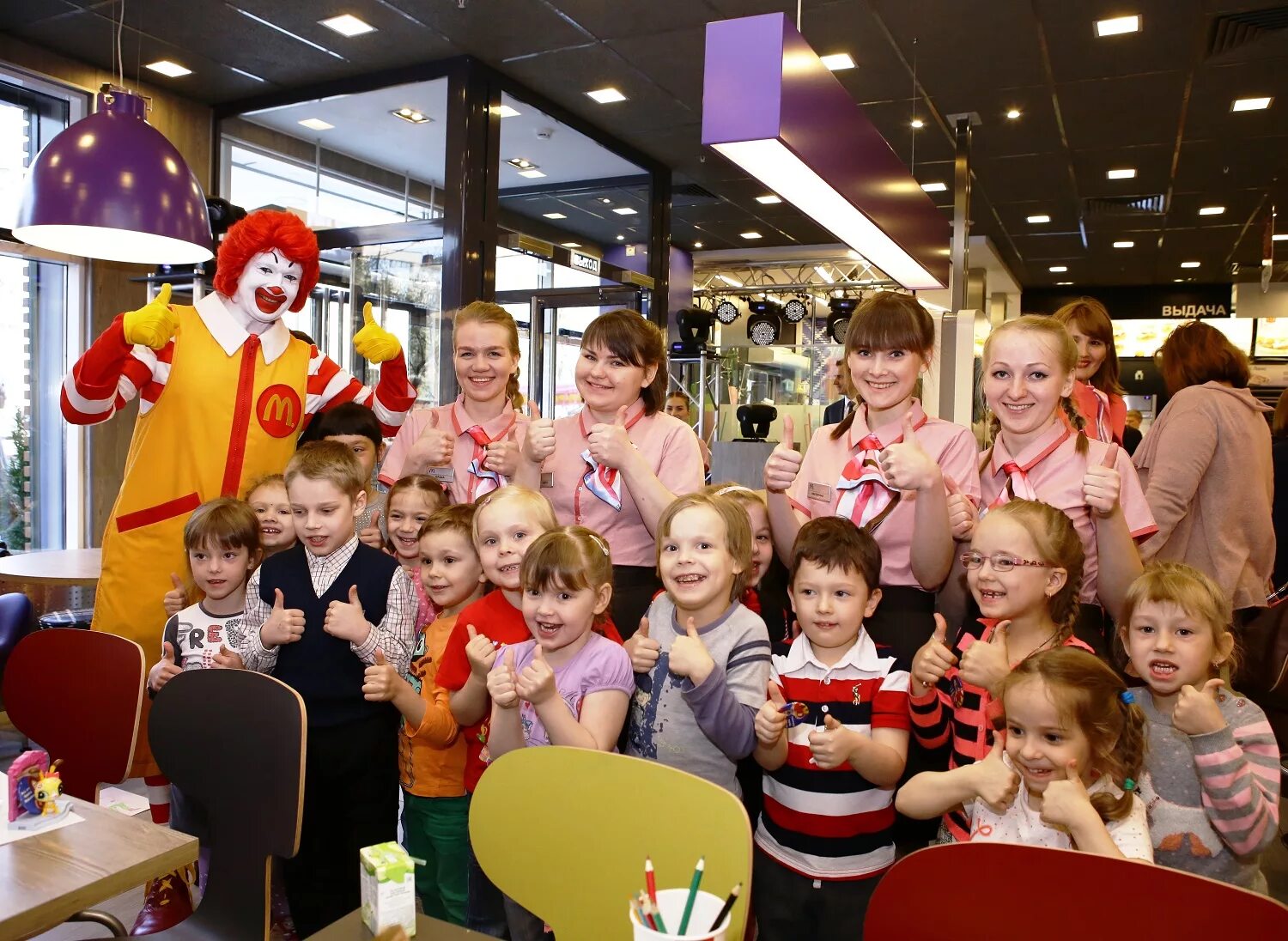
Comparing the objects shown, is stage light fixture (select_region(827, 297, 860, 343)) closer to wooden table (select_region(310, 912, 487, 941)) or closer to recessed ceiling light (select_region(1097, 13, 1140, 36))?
recessed ceiling light (select_region(1097, 13, 1140, 36))

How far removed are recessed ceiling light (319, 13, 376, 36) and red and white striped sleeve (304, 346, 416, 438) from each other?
2.76 meters

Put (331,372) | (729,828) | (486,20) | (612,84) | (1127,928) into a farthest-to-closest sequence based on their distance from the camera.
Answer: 1. (612,84)
2. (486,20)
3. (331,372)
4. (729,828)
5. (1127,928)

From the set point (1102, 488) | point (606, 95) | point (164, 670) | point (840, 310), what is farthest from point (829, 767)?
point (840, 310)

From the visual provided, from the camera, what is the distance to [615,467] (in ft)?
7.25

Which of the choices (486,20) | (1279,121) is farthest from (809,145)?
(1279,121)

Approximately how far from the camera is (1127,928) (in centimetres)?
105

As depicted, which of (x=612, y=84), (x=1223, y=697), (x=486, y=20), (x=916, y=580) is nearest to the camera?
(x=1223, y=697)

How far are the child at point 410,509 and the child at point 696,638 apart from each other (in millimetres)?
818

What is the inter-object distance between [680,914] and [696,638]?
30.1 inches

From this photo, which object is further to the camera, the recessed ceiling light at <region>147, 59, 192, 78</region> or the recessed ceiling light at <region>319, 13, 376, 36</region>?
the recessed ceiling light at <region>147, 59, 192, 78</region>

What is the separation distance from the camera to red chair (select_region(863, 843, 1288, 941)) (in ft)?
3.30

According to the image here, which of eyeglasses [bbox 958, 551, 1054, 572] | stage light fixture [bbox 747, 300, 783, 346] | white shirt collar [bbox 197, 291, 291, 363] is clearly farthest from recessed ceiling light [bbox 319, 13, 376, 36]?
stage light fixture [bbox 747, 300, 783, 346]

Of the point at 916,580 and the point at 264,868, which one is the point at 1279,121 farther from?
the point at 264,868

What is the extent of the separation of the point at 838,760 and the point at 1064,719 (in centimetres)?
37
